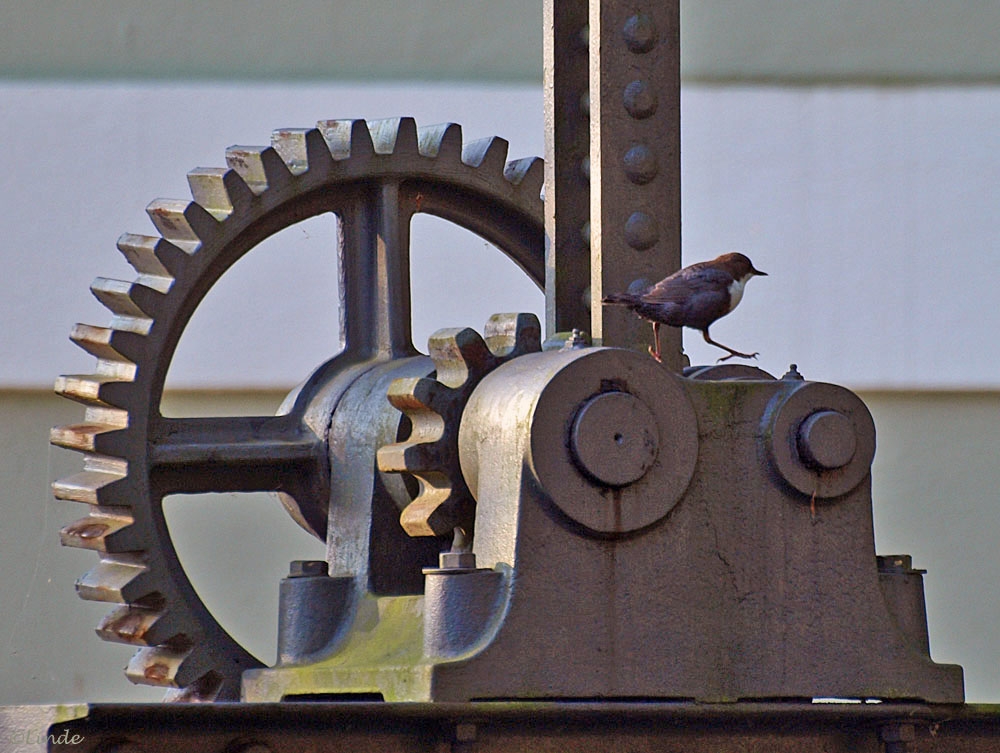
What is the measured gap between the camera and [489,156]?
4.30 meters

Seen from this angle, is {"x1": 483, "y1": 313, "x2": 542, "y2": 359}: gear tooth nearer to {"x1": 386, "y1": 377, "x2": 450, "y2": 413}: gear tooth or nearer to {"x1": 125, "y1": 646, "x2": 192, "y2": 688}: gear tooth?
{"x1": 386, "y1": 377, "x2": 450, "y2": 413}: gear tooth

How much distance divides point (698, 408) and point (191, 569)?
4.42 meters

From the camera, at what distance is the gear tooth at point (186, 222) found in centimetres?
403

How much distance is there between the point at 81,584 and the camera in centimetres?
400

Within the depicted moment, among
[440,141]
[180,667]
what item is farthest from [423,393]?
[440,141]

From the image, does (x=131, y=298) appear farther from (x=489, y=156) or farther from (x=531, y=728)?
(x=531, y=728)

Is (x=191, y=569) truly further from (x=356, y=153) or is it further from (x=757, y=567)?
(x=757, y=567)

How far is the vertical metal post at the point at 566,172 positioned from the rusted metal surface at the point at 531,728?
834 millimetres

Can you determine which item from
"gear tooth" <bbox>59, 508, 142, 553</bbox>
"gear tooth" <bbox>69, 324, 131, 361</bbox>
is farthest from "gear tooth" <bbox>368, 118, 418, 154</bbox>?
"gear tooth" <bbox>59, 508, 142, 553</bbox>

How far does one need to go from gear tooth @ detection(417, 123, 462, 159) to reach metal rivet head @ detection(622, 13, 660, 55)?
3.98ft

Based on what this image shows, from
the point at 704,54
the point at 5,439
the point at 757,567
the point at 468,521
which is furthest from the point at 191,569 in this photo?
the point at 757,567

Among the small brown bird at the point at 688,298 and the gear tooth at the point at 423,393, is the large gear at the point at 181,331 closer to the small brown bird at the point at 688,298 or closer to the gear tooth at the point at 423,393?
the gear tooth at the point at 423,393

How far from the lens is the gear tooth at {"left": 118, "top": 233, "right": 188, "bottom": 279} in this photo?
158 inches

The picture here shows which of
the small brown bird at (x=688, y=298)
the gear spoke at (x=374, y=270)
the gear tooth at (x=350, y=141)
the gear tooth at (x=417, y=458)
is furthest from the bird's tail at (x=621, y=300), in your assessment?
the gear tooth at (x=350, y=141)
